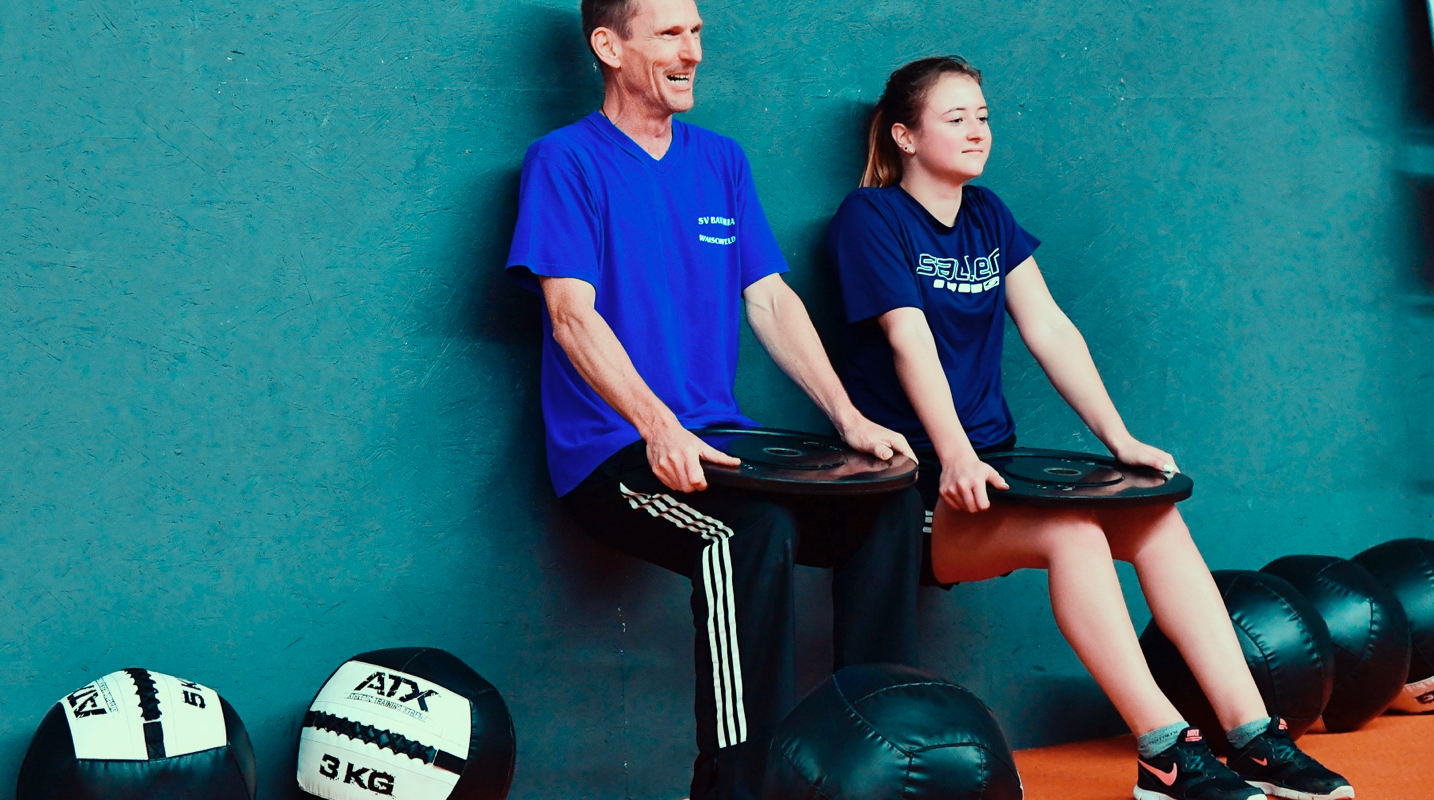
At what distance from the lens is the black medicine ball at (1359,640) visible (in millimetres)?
2930

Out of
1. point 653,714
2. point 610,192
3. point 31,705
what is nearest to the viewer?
point 31,705

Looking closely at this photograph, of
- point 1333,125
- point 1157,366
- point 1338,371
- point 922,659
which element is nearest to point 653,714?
point 922,659

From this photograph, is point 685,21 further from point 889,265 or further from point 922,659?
point 922,659

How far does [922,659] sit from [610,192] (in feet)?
4.34

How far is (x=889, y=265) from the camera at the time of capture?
2779 mm

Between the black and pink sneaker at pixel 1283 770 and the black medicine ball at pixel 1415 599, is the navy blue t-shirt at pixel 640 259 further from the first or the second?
the black medicine ball at pixel 1415 599

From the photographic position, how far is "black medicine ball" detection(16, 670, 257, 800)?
6.39 feet

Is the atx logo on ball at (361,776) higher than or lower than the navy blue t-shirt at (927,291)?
lower

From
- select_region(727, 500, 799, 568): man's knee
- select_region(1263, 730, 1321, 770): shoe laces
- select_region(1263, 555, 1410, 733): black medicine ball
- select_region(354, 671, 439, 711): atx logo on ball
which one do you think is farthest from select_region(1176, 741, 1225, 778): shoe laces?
select_region(354, 671, 439, 711): atx logo on ball

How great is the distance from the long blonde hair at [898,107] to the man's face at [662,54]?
544 mm

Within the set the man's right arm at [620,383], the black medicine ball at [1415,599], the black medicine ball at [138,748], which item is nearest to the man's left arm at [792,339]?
the man's right arm at [620,383]

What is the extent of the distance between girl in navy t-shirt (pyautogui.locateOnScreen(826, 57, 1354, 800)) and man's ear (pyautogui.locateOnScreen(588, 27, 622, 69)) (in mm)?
617

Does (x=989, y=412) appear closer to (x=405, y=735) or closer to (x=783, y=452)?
(x=783, y=452)

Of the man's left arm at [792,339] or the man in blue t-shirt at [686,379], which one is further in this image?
the man's left arm at [792,339]
